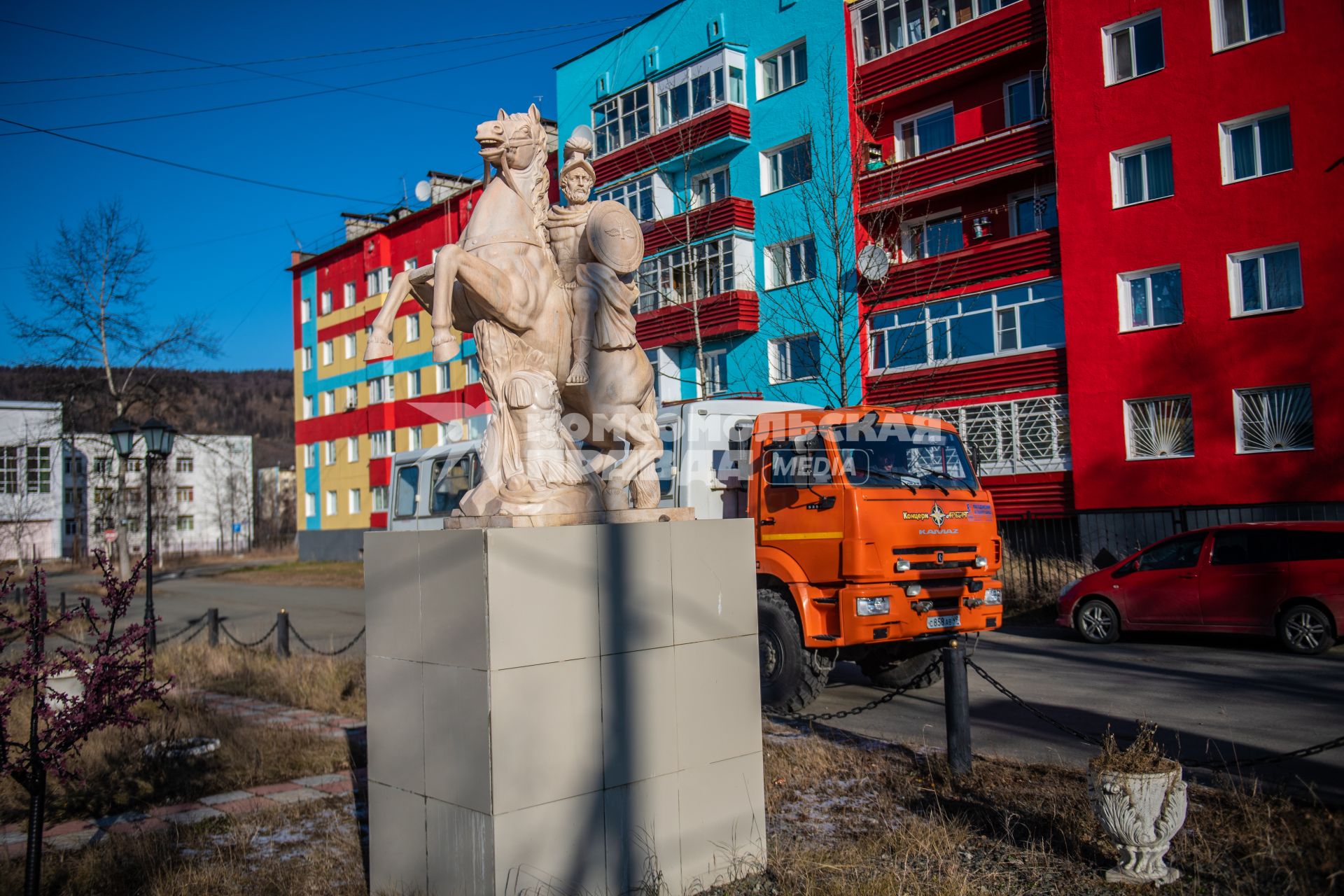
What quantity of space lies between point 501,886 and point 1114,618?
12570 millimetres

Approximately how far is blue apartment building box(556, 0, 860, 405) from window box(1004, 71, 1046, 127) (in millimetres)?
3969

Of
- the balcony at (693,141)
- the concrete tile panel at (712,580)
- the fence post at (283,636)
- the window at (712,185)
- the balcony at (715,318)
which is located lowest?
the fence post at (283,636)

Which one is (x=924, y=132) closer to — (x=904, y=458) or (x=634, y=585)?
(x=904, y=458)

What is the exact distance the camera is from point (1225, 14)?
20.0 metres

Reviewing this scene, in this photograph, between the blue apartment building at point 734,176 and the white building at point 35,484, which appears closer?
the blue apartment building at point 734,176

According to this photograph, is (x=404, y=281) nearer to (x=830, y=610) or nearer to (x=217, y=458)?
(x=830, y=610)

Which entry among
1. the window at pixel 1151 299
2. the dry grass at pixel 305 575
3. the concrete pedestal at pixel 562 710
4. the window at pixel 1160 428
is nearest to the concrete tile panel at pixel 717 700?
the concrete pedestal at pixel 562 710

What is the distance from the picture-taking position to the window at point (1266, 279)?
62.4 feet

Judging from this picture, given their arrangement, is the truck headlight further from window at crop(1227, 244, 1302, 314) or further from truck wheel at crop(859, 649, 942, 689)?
window at crop(1227, 244, 1302, 314)

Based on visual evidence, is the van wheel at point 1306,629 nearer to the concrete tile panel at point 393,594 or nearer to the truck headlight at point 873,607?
the truck headlight at point 873,607

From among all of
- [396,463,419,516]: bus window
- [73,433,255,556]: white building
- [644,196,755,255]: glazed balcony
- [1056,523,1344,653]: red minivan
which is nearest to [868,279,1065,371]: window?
[644,196,755,255]: glazed balcony

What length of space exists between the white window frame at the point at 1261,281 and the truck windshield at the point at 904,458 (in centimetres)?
1244

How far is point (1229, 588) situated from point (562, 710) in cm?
1167

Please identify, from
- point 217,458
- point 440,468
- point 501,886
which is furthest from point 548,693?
point 217,458
